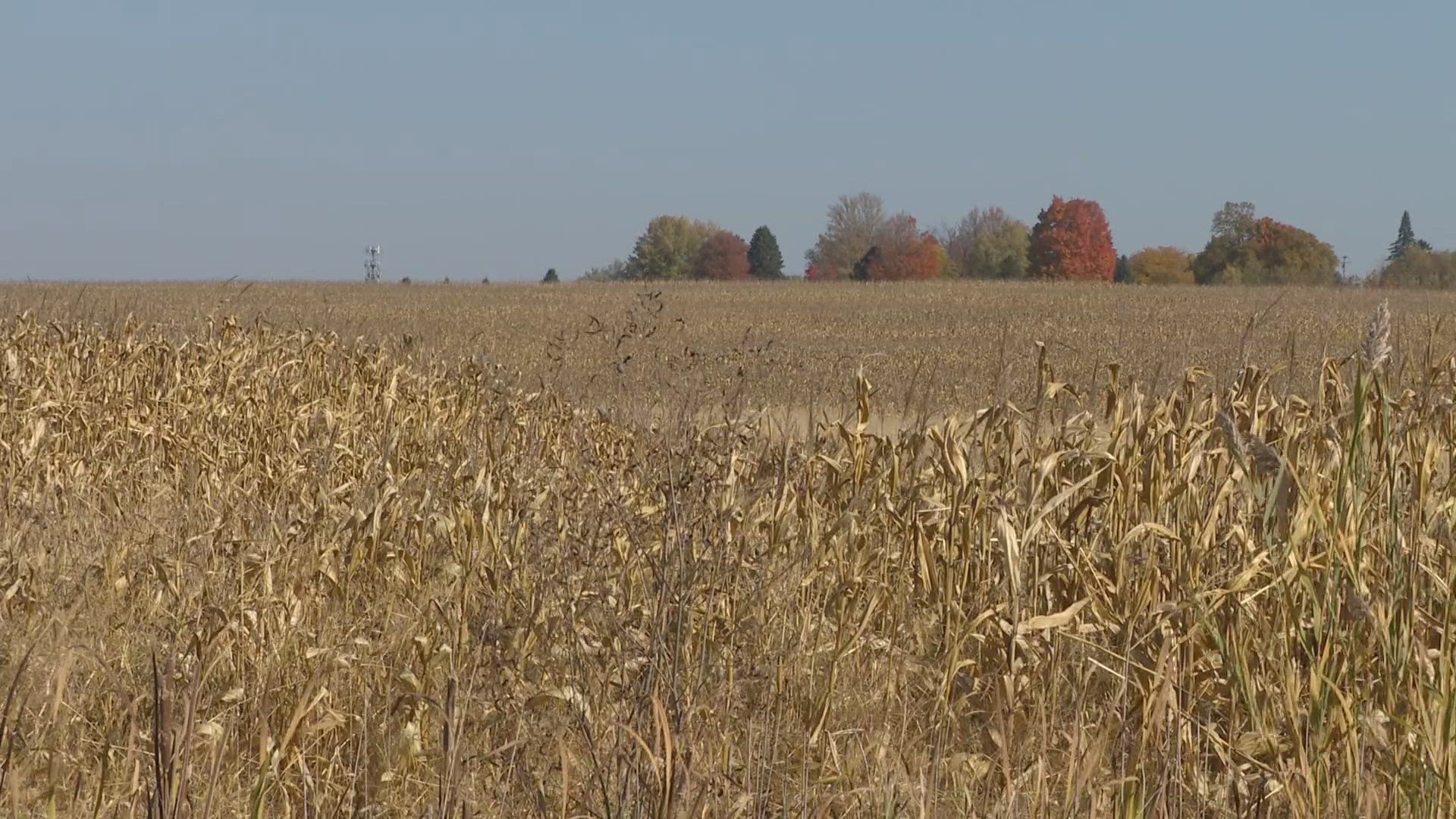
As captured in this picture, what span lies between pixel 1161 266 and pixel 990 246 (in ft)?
38.0

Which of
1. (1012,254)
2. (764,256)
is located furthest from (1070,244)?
(764,256)

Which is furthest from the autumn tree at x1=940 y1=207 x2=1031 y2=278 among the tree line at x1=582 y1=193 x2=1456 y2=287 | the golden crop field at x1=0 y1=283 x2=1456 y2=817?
the golden crop field at x1=0 y1=283 x2=1456 y2=817

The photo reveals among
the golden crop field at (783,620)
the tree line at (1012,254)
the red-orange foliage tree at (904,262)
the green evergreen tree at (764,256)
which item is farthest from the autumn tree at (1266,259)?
the golden crop field at (783,620)

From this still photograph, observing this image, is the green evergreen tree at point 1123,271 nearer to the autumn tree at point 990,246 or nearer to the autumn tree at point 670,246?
the autumn tree at point 990,246

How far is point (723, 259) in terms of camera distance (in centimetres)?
9519

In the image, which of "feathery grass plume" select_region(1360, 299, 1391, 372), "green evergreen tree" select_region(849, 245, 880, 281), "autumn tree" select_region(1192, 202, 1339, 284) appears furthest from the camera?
"green evergreen tree" select_region(849, 245, 880, 281)

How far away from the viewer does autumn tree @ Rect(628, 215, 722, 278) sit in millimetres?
96625

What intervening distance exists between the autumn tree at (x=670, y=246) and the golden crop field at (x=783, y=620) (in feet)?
300

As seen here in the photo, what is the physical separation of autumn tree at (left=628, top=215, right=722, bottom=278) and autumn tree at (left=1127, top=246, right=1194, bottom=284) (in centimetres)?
3070

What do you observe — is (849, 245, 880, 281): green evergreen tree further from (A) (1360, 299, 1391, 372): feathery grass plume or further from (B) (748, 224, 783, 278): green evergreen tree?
(A) (1360, 299, 1391, 372): feathery grass plume

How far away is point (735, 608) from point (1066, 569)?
0.90 m

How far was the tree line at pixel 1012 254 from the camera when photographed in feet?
224

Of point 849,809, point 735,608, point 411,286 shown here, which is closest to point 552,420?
point 735,608

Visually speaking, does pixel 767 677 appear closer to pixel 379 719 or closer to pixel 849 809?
pixel 849 809
